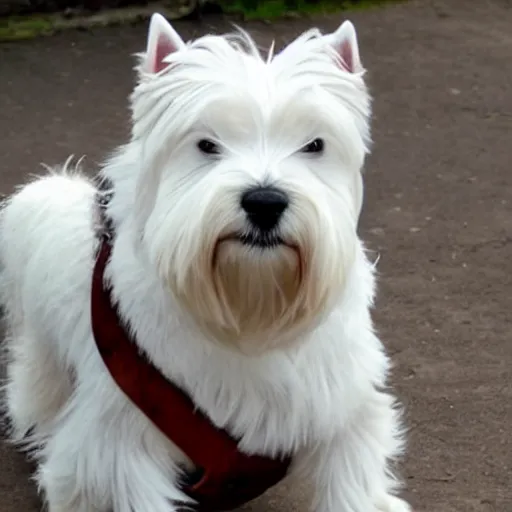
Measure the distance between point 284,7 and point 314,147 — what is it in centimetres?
542

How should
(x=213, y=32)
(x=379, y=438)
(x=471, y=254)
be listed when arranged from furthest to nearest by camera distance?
(x=213, y=32) → (x=471, y=254) → (x=379, y=438)

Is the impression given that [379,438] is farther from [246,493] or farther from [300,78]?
[300,78]

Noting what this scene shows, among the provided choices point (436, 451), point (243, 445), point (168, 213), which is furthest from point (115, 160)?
point (436, 451)

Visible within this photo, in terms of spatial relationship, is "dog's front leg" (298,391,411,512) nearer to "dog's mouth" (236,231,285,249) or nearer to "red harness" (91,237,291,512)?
"red harness" (91,237,291,512)

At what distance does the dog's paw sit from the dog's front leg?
61mm

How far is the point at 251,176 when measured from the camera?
2439 millimetres

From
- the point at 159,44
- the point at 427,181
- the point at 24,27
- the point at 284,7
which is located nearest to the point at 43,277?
the point at 159,44

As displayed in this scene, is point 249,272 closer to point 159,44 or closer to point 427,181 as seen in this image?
point 159,44

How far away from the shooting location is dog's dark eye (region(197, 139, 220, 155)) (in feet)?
8.30

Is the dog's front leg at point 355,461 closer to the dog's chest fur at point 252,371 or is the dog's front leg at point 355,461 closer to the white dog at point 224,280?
the white dog at point 224,280

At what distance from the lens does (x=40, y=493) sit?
3.34 meters

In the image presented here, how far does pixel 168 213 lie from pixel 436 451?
138cm

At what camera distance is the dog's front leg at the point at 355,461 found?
9.75 feet

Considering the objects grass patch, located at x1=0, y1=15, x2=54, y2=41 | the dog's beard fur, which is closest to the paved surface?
grass patch, located at x1=0, y1=15, x2=54, y2=41
